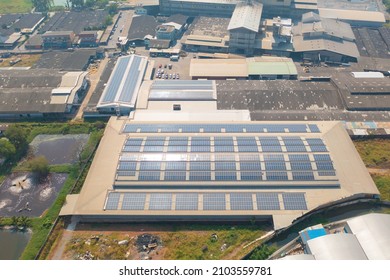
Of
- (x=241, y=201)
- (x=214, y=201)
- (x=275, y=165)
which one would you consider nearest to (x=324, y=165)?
(x=275, y=165)

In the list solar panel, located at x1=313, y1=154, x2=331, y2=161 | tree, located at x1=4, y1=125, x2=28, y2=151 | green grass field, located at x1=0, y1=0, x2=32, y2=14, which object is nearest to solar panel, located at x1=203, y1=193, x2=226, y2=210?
solar panel, located at x1=313, y1=154, x2=331, y2=161

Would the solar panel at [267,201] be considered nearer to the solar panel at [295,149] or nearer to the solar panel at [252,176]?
the solar panel at [252,176]

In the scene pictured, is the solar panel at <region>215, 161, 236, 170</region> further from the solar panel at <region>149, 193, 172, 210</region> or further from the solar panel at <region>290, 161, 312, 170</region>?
the solar panel at <region>290, 161, 312, 170</region>

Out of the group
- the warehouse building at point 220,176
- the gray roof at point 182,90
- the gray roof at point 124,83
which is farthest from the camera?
the gray roof at point 182,90

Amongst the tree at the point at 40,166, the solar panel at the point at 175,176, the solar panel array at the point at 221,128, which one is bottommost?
the tree at the point at 40,166

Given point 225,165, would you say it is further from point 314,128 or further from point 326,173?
point 314,128

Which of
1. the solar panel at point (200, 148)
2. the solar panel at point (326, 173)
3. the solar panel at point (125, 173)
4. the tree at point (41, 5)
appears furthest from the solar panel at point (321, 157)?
A: the tree at point (41, 5)
